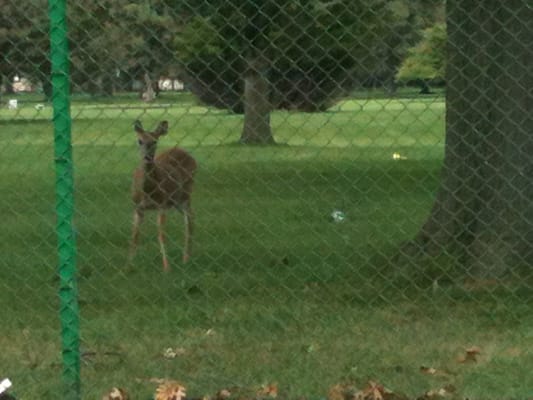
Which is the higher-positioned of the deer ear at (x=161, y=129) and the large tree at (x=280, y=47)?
the large tree at (x=280, y=47)

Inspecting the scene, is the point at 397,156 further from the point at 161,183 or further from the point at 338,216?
the point at 161,183

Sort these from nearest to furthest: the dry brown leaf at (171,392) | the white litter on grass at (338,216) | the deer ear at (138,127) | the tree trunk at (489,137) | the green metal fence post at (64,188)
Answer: the green metal fence post at (64,188) < the dry brown leaf at (171,392) < the tree trunk at (489,137) < the deer ear at (138,127) < the white litter on grass at (338,216)

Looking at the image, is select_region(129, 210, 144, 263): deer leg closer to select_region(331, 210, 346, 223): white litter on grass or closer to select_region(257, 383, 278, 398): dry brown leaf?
select_region(331, 210, 346, 223): white litter on grass

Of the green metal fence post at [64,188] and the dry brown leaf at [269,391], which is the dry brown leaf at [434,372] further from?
the green metal fence post at [64,188]

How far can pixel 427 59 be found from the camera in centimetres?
891

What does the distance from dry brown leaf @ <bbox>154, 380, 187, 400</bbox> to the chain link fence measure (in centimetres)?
1

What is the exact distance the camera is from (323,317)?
809 cm

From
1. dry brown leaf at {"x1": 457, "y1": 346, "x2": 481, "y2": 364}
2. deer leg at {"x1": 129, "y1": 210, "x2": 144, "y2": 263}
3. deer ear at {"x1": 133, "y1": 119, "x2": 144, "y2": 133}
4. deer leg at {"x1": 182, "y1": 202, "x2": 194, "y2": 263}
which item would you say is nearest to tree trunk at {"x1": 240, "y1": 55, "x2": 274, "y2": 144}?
deer ear at {"x1": 133, "y1": 119, "x2": 144, "y2": 133}

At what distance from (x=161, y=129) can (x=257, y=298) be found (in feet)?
7.57

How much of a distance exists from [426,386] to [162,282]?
137 inches

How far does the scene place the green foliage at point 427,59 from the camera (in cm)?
791

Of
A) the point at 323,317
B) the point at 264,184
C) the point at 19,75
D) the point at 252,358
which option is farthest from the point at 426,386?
the point at 264,184

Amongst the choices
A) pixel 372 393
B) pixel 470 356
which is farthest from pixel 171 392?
pixel 470 356

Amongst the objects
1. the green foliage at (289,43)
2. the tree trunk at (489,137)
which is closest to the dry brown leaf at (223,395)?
the green foliage at (289,43)
